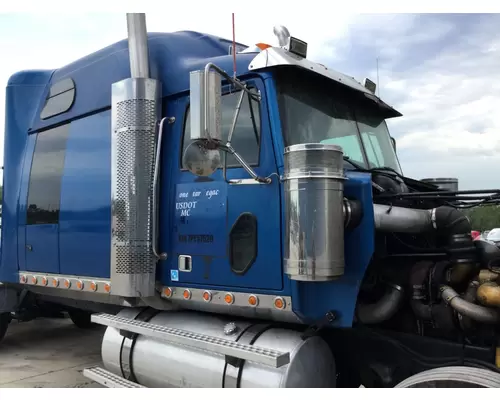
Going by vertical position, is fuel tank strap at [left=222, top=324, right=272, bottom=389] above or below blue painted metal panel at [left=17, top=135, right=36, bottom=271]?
below

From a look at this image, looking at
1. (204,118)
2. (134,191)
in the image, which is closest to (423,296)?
(204,118)

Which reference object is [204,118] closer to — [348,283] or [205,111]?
[205,111]

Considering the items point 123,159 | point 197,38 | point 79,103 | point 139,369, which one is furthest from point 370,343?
point 79,103

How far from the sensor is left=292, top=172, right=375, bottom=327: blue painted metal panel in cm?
296

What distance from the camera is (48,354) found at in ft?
19.9

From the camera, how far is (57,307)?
639 centimetres

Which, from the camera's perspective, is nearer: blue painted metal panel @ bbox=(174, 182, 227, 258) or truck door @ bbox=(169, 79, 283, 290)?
truck door @ bbox=(169, 79, 283, 290)

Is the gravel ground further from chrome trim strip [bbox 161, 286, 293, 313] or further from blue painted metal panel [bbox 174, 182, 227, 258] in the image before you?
blue painted metal panel [bbox 174, 182, 227, 258]

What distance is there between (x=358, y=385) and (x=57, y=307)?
4288 millimetres

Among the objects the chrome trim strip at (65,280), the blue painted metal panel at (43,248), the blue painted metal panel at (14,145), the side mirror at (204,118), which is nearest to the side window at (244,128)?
the side mirror at (204,118)

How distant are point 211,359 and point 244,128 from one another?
1.61 meters

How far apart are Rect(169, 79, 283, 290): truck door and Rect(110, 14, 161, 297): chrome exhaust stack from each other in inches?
8.4

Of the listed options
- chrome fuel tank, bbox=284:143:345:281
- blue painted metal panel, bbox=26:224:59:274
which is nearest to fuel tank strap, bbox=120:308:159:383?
blue painted metal panel, bbox=26:224:59:274

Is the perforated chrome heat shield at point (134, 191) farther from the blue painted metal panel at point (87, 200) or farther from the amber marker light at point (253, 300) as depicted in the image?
the amber marker light at point (253, 300)
